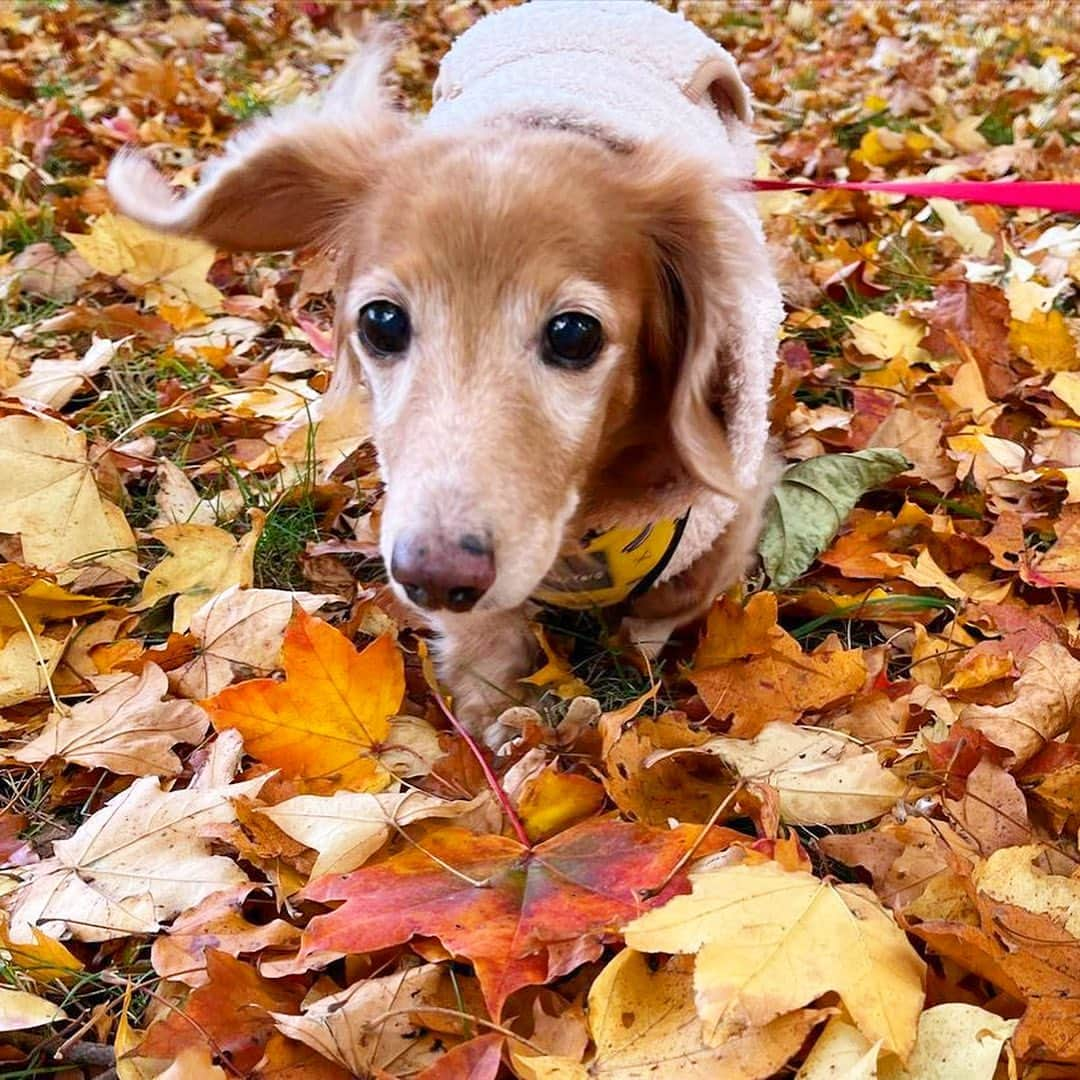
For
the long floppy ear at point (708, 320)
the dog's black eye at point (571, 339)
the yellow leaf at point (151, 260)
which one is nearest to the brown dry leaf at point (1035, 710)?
Answer: the long floppy ear at point (708, 320)

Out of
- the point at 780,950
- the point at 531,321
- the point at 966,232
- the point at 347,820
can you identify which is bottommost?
the point at 347,820

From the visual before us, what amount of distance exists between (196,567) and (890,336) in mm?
1687

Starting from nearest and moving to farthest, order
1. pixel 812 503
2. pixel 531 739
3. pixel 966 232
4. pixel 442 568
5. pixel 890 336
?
pixel 442 568
pixel 531 739
pixel 812 503
pixel 890 336
pixel 966 232

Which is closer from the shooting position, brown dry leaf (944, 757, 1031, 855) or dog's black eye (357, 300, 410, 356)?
brown dry leaf (944, 757, 1031, 855)

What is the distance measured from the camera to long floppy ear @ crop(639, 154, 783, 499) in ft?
5.32

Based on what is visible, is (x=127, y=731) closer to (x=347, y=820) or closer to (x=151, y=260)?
(x=347, y=820)

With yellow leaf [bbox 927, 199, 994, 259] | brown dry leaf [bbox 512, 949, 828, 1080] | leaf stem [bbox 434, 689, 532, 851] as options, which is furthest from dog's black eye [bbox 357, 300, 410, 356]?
yellow leaf [bbox 927, 199, 994, 259]

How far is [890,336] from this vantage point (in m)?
2.52

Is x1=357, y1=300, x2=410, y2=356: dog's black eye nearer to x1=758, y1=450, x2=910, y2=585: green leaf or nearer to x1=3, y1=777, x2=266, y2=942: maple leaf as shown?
x1=3, y1=777, x2=266, y2=942: maple leaf

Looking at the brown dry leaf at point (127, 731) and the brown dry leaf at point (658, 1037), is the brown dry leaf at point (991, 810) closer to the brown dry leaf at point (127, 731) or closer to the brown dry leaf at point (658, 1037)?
the brown dry leaf at point (658, 1037)

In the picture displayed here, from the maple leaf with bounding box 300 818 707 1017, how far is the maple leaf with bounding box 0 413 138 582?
93cm

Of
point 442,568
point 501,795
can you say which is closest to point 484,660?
point 501,795

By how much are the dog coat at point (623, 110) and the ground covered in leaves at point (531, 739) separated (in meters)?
0.15

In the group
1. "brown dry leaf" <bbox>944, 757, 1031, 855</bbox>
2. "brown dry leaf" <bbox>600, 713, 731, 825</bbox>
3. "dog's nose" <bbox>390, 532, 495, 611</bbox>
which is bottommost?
"brown dry leaf" <bbox>600, 713, 731, 825</bbox>
